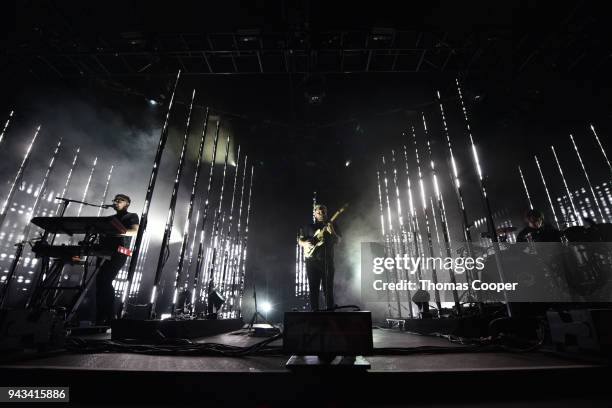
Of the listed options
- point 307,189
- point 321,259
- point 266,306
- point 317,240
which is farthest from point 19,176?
point 321,259

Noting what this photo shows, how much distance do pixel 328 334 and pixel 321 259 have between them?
281 cm

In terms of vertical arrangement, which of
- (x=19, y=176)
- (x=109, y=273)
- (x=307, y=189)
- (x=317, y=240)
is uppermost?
(x=307, y=189)

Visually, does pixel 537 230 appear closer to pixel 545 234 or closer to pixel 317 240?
pixel 545 234

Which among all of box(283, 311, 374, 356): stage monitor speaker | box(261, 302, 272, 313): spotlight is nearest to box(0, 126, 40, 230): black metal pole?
box(261, 302, 272, 313): spotlight

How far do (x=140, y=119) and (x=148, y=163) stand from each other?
1.38 metres

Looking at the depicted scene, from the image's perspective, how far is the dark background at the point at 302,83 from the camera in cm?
474

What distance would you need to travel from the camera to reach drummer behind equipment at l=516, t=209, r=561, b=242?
393cm

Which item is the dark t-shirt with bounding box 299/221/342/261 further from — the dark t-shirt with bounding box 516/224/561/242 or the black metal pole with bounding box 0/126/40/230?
the black metal pole with bounding box 0/126/40/230

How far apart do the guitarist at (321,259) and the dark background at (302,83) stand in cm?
359

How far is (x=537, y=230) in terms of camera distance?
13.2 feet

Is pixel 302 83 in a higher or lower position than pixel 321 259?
higher

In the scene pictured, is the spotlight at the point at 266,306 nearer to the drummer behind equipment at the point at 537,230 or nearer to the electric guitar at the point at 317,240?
the electric guitar at the point at 317,240

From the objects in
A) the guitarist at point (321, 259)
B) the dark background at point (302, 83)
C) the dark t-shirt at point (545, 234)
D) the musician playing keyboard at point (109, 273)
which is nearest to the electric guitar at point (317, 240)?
the guitarist at point (321, 259)

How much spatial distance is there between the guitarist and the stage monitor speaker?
2.59m
